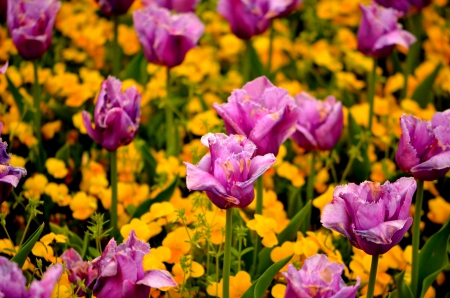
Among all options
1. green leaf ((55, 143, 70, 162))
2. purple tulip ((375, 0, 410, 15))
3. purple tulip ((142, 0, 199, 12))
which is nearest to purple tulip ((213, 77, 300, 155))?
green leaf ((55, 143, 70, 162))

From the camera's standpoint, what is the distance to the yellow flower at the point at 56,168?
1.61 metres

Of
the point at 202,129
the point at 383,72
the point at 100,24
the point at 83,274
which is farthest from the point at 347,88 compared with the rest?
the point at 83,274

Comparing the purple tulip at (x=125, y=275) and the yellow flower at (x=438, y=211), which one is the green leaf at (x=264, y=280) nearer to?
the purple tulip at (x=125, y=275)

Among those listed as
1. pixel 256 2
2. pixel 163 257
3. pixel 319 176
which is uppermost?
pixel 256 2

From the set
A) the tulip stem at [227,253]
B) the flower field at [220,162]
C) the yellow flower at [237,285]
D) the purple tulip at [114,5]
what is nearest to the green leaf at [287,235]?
the flower field at [220,162]

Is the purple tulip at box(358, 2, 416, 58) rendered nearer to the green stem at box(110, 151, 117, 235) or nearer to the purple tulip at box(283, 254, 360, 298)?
the green stem at box(110, 151, 117, 235)

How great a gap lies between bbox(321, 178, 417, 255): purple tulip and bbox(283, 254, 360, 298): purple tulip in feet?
0.28

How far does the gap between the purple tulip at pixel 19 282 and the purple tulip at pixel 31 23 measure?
0.85m

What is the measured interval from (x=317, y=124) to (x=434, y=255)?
369 millimetres

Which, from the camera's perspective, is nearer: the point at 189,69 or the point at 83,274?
the point at 83,274

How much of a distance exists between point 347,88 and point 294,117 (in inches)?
42.1

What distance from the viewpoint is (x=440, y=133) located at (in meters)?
1.19

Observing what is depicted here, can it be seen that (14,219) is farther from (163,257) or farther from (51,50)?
(51,50)

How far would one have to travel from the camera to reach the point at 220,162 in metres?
1.04
